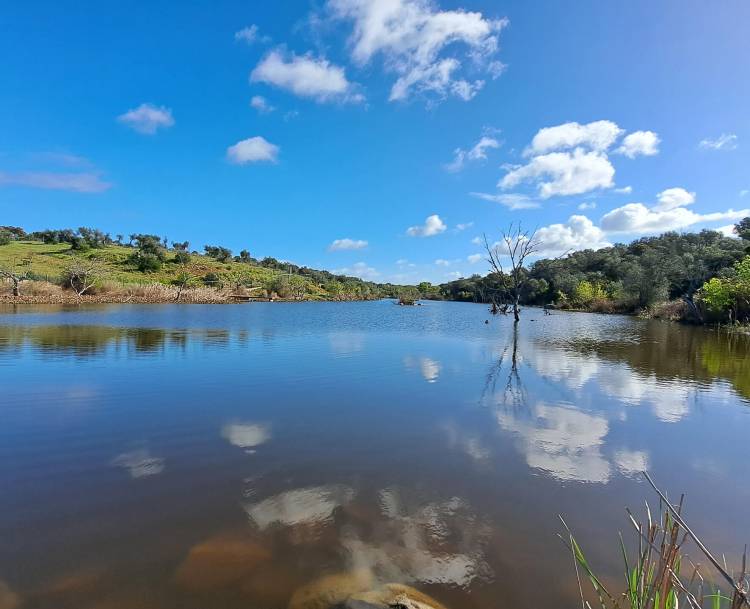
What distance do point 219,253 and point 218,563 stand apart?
9281cm

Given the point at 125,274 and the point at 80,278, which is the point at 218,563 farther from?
the point at 125,274

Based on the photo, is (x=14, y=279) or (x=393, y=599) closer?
(x=393, y=599)

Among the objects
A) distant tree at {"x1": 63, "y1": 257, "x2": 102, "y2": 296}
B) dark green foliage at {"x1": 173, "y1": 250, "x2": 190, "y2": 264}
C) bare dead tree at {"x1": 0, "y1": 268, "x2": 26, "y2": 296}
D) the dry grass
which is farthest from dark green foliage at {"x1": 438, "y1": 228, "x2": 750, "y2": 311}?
dark green foliage at {"x1": 173, "y1": 250, "x2": 190, "y2": 264}

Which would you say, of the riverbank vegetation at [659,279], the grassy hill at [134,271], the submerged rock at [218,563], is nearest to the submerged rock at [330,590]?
the submerged rock at [218,563]

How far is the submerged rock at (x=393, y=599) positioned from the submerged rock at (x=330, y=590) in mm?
100

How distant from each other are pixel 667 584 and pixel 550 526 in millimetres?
2649

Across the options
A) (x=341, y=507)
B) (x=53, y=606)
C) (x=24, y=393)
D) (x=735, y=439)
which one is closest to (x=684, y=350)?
(x=735, y=439)

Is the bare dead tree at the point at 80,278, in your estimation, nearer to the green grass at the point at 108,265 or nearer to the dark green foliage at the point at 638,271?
the green grass at the point at 108,265

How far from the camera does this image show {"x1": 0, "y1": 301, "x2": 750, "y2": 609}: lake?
11.8 feet

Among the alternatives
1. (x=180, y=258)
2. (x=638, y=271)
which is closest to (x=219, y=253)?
(x=180, y=258)

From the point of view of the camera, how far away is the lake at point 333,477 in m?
3.60

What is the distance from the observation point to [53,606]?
315 cm

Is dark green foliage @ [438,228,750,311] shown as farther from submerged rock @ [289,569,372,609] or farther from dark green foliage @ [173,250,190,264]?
dark green foliage @ [173,250,190,264]

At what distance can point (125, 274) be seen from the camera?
193 ft
